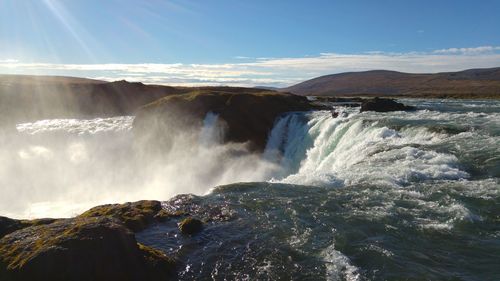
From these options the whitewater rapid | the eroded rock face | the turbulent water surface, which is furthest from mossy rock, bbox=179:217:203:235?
the whitewater rapid

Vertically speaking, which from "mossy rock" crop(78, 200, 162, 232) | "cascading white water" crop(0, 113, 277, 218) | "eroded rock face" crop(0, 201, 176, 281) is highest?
"eroded rock face" crop(0, 201, 176, 281)

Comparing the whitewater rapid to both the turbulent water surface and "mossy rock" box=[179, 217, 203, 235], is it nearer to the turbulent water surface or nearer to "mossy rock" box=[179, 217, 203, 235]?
the turbulent water surface

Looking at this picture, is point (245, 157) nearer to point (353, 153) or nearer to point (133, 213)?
point (353, 153)

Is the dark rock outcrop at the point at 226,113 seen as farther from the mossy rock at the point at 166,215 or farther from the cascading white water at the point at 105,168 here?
the mossy rock at the point at 166,215

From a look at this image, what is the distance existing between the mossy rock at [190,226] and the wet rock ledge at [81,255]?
7.91 feet

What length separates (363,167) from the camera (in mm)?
23422

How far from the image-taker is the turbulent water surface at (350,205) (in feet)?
41.2

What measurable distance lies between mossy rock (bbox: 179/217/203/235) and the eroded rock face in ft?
8.46

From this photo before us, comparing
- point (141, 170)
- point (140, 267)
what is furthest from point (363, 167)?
point (141, 170)

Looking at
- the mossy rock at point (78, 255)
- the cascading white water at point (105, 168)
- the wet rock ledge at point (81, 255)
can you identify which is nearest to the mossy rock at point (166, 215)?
the wet rock ledge at point (81, 255)

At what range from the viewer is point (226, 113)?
4794cm

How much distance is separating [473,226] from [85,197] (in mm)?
38834

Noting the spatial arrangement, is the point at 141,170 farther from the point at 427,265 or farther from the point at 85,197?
the point at 427,265

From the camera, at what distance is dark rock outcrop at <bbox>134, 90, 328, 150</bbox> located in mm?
45875
